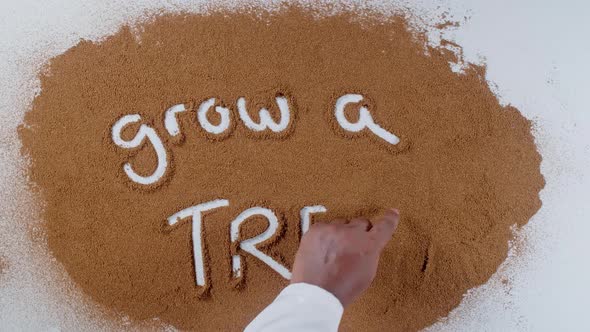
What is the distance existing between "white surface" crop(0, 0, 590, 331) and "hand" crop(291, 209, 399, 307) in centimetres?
32

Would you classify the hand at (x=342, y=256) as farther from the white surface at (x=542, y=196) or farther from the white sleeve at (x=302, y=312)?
the white surface at (x=542, y=196)

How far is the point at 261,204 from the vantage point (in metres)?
1.20

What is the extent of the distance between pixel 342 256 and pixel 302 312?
0.17 m

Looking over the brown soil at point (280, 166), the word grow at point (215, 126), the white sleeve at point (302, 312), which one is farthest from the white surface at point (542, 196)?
the white sleeve at point (302, 312)

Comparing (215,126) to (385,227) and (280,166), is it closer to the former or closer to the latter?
(280,166)

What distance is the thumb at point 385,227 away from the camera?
3.60 feet

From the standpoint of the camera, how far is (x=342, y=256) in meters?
1.01

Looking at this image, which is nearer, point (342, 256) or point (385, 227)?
point (342, 256)

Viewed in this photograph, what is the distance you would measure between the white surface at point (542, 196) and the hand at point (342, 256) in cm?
32

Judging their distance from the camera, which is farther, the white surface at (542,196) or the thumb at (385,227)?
the white surface at (542,196)

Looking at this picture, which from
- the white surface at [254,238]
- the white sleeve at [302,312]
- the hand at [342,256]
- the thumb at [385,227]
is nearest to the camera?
the white sleeve at [302,312]

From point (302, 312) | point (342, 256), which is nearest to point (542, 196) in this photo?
point (342, 256)

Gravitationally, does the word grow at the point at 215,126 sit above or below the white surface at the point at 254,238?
above

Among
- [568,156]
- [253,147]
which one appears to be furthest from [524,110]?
[253,147]
